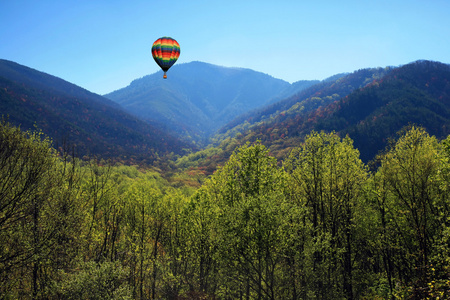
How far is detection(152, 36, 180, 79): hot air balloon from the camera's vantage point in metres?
45.0

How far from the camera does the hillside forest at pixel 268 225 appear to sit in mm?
20234

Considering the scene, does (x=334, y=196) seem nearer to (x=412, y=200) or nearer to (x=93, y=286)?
(x=412, y=200)

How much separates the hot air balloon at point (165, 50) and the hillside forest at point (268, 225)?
78.6 feet

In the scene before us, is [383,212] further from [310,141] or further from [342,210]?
[310,141]

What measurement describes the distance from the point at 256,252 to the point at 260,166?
26.2ft

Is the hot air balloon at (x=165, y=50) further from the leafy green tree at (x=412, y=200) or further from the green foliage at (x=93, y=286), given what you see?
the leafy green tree at (x=412, y=200)

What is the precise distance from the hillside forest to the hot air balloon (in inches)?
943

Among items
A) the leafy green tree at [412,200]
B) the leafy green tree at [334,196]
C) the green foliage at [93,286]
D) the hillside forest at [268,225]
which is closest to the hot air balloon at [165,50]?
the hillside forest at [268,225]

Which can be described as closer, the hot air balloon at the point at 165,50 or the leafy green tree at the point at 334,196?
the leafy green tree at the point at 334,196

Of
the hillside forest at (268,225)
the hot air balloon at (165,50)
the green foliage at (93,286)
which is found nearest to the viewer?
the green foliage at (93,286)

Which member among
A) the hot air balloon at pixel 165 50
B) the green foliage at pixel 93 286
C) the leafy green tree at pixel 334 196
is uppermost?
the hot air balloon at pixel 165 50

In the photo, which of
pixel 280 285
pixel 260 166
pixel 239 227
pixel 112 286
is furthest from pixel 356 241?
pixel 112 286

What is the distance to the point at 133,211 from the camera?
40188mm

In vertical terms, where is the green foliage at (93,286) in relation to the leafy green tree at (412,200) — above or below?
below
